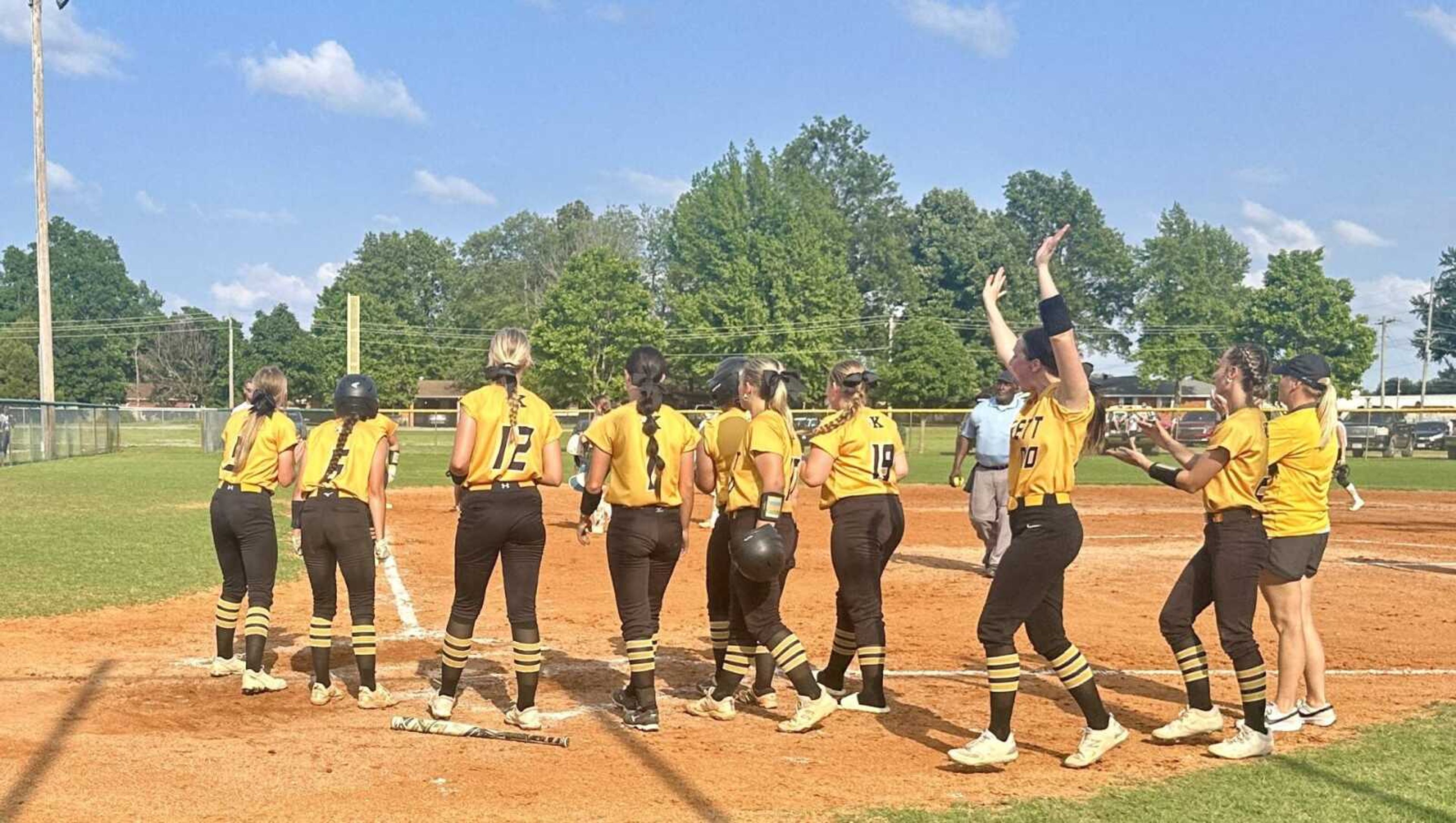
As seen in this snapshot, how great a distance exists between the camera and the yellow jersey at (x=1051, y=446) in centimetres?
605

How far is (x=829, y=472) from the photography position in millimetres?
7184

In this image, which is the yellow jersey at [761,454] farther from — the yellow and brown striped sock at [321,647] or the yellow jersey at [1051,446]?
the yellow and brown striped sock at [321,647]

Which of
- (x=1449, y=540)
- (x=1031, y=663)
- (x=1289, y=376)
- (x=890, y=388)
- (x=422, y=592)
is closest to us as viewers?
(x=1289, y=376)

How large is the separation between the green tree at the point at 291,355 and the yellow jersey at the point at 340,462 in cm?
8832

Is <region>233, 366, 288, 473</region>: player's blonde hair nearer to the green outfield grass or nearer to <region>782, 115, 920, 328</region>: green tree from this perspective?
the green outfield grass

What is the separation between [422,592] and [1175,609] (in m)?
8.15

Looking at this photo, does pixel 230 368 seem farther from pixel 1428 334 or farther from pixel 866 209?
pixel 1428 334

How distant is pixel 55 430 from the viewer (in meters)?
36.6

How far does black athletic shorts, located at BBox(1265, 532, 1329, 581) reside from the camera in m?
6.92

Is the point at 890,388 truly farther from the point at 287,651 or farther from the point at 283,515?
the point at 287,651

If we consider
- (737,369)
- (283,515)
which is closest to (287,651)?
(737,369)

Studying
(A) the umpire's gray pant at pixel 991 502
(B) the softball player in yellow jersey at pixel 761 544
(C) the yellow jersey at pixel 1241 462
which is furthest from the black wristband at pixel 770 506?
(A) the umpire's gray pant at pixel 991 502

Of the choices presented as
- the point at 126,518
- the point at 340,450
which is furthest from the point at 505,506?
the point at 126,518

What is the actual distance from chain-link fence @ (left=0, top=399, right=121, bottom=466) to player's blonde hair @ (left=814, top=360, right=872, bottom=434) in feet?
93.4
